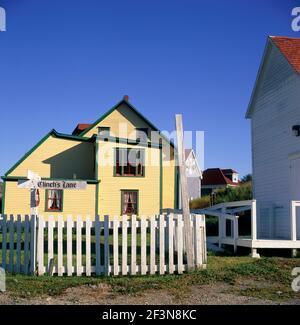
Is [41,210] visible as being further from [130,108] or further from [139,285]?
[139,285]

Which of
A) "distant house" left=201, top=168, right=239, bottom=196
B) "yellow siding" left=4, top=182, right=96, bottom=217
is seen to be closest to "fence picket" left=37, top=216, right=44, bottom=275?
"yellow siding" left=4, top=182, right=96, bottom=217

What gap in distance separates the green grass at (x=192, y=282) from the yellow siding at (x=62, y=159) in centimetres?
2068

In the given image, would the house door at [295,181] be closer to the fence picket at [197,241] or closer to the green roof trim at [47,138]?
the fence picket at [197,241]

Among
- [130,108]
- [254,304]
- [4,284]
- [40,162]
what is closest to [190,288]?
[254,304]

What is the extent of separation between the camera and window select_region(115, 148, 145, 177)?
2788 cm

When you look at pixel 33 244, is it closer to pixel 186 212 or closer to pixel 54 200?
pixel 186 212

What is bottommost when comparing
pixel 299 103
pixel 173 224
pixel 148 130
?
pixel 173 224

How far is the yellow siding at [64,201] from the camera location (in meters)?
26.8

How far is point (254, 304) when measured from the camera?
733 cm

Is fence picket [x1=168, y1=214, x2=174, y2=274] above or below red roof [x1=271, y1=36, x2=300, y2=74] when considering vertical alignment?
below

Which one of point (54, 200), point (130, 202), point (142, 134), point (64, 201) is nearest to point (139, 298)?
point (64, 201)

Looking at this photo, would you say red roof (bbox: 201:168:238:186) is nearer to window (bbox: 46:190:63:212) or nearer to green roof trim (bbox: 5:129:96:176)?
green roof trim (bbox: 5:129:96:176)

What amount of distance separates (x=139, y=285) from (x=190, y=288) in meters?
0.91
